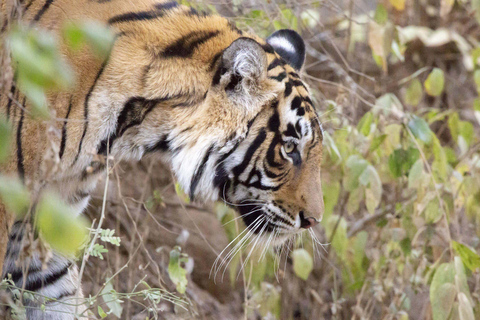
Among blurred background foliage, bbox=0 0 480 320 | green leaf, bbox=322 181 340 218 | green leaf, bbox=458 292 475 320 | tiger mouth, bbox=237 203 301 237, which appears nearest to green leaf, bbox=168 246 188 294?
blurred background foliage, bbox=0 0 480 320

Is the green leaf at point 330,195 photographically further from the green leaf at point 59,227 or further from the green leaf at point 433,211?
the green leaf at point 59,227

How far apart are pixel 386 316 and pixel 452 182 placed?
2.65 feet

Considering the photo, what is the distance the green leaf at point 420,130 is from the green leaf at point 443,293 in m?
0.63

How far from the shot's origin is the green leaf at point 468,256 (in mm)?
2398

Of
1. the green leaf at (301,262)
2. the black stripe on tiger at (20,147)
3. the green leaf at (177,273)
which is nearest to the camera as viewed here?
the black stripe on tiger at (20,147)

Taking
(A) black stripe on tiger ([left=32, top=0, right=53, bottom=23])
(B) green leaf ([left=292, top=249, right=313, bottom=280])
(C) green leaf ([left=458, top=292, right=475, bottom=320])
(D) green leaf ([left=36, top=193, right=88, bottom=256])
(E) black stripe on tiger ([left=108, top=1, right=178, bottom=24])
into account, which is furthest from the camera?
(B) green leaf ([left=292, top=249, right=313, bottom=280])

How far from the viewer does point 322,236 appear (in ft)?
13.3

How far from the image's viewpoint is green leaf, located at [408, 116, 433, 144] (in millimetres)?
2729

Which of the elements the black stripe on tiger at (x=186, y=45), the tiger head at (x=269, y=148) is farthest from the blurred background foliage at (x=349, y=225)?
the black stripe on tiger at (x=186, y=45)

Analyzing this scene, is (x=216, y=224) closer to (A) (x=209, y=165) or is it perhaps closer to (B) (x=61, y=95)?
(A) (x=209, y=165)

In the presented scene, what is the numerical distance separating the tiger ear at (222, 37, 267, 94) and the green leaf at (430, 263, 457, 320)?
1.10 metres

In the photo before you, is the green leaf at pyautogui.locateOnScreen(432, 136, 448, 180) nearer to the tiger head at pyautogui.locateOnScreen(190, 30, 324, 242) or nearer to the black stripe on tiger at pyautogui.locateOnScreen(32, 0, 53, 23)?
the tiger head at pyautogui.locateOnScreen(190, 30, 324, 242)

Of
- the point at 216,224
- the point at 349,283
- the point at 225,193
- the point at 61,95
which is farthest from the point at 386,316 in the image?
the point at 61,95

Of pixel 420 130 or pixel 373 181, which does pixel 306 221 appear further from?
pixel 420 130
